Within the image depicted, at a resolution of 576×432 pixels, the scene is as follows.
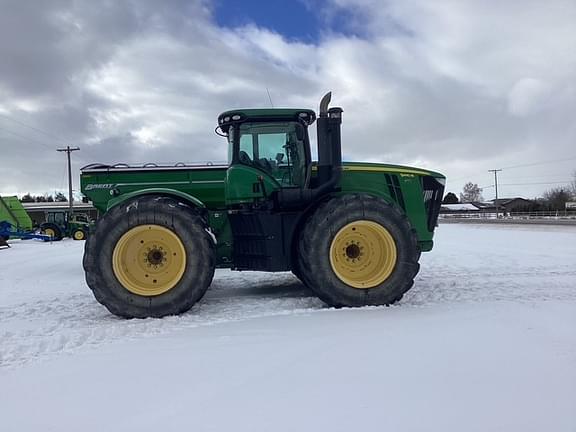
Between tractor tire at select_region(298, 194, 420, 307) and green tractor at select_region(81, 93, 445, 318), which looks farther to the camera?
tractor tire at select_region(298, 194, 420, 307)

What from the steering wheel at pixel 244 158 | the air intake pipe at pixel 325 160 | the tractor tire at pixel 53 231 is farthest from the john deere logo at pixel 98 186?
the tractor tire at pixel 53 231

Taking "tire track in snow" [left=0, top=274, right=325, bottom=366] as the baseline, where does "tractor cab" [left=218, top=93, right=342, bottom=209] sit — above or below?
above

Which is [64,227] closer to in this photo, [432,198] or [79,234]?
[79,234]

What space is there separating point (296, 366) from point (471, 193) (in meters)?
130

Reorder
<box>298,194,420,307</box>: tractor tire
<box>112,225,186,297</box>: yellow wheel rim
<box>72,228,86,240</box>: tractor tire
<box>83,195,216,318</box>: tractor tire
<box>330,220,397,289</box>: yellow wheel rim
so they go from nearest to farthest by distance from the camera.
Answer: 1. <box>83,195,216,318</box>: tractor tire
2. <box>112,225,186,297</box>: yellow wheel rim
3. <box>298,194,420,307</box>: tractor tire
4. <box>330,220,397,289</box>: yellow wheel rim
5. <box>72,228,86,240</box>: tractor tire

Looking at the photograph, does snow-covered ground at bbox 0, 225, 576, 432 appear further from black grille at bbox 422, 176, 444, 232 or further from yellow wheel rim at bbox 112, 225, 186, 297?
black grille at bbox 422, 176, 444, 232

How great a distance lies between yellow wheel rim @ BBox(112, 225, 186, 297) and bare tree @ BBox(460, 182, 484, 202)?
12656 cm

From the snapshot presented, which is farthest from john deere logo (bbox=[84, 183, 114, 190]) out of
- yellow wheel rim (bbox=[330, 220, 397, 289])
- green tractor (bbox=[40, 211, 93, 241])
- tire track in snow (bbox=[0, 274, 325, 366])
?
green tractor (bbox=[40, 211, 93, 241])

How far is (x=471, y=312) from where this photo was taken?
5.18 metres

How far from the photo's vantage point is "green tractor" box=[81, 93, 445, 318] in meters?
5.36

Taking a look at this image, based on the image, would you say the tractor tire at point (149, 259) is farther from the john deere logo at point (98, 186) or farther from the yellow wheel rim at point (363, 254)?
the john deere logo at point (98, 186)

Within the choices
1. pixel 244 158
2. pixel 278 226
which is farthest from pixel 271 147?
pixel 278 226

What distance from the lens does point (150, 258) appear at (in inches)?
216

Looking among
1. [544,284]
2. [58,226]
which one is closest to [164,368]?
[544,284]
